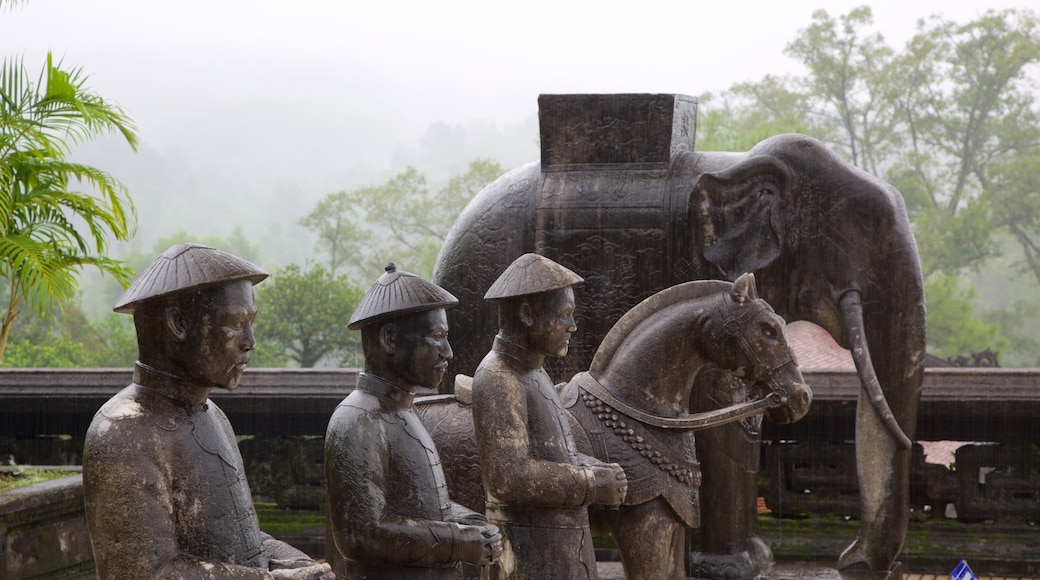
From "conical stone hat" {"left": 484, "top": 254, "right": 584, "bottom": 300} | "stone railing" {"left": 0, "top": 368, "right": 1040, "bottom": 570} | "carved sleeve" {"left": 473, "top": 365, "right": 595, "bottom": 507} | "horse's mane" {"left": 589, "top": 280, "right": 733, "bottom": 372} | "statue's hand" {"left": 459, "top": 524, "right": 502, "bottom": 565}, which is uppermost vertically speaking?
"conical stone hat" {"left": 484, "top": 254, "right": 584, "bottom": 300}

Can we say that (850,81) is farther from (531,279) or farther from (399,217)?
(531,279)

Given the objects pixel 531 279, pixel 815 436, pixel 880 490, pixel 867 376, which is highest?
pixel 531 279

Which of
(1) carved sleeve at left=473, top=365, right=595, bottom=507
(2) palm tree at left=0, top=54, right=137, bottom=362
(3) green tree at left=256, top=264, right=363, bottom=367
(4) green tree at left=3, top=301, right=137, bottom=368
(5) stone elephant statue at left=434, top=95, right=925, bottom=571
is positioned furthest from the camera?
(3) green tree at left=256, top=264, right=363, bottom=367

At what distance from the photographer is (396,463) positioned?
3.38 m

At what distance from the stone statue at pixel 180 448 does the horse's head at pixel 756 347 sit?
1749 mm

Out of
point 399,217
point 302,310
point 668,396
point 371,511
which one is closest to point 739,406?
point 668,396

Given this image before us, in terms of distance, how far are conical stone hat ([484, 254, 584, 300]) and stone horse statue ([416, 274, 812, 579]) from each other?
0.45 metres

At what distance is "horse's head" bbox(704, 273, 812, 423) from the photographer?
4148 mm

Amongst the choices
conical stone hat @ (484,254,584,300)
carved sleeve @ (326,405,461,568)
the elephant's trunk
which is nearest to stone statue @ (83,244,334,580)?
carved sleeve @ (326,405,461,568)

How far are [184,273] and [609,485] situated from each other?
1.58 meters

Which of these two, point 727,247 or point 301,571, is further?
point 727,247

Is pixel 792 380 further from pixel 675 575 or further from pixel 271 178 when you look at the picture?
pixel 271 178

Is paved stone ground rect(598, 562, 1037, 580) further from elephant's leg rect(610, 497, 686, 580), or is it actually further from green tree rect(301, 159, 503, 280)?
green tree rect(301, 159, 503, 280)

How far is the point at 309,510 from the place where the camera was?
774 centimetres
